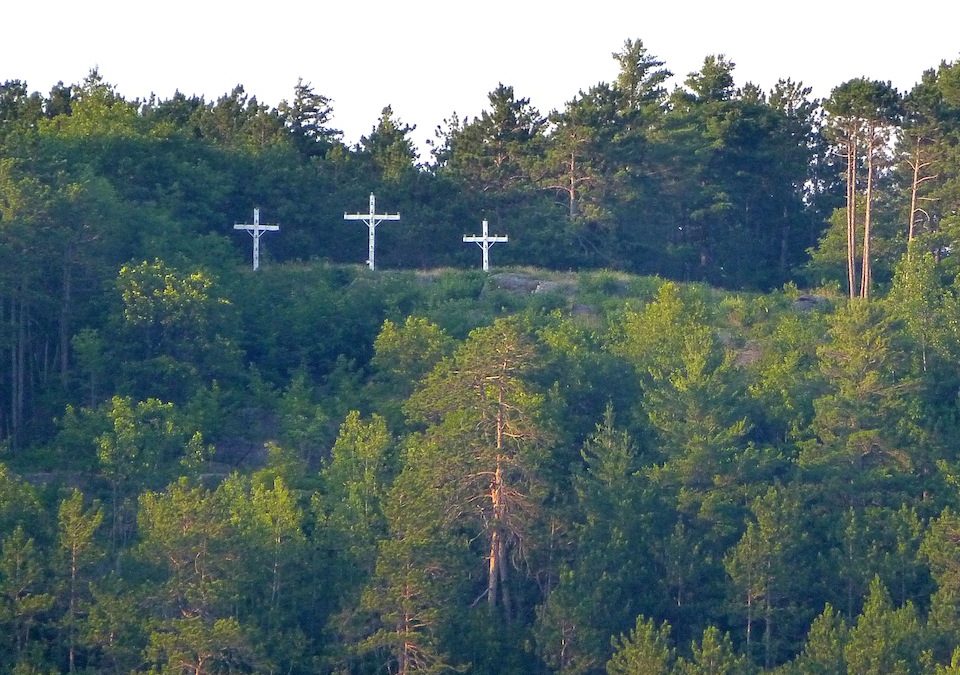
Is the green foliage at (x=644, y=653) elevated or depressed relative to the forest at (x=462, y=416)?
depressed

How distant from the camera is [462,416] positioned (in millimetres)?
38062

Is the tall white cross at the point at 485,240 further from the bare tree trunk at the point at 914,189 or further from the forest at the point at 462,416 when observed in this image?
the bare tree trunk at the point at 914,189

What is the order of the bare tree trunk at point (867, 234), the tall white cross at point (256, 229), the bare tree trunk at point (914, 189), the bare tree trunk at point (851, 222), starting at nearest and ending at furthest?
1. the tall white cross at point (256, 229)
2. the bare tree trunk at point (867, 234)
3. the bare tree trunk at point (851, 222)
4. the bare tree trunk at point (914, 189)

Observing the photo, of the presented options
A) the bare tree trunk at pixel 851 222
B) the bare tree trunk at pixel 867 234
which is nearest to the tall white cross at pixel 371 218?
the bare tree trunk at pixel 851 222

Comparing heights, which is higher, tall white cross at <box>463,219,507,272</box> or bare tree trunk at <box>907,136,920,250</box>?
bare tree trunk at <box>907,136,920,250</box>

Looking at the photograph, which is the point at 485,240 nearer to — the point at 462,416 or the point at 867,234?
the point at 867,234

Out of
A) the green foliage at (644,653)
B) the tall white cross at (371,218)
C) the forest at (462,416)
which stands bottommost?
the green foliage at (644,653)

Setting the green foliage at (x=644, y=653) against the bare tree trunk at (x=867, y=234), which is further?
the bare tree trunk at (x=867, y=234)

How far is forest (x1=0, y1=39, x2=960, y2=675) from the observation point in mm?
34750

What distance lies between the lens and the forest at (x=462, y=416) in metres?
34.8

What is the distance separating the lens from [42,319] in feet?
144

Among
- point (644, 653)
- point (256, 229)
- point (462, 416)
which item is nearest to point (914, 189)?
point (256, 229)

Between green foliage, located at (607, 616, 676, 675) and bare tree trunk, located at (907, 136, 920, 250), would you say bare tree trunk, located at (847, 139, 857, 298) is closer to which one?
bare tree trunk, located at (907, 136, 920, 250)

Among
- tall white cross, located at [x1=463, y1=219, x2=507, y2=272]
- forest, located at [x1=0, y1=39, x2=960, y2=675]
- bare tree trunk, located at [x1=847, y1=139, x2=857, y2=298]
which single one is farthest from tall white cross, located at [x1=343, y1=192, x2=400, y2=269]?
bare tree trunk, located at [x1=847, y1=139, x2=857, y2=298]
